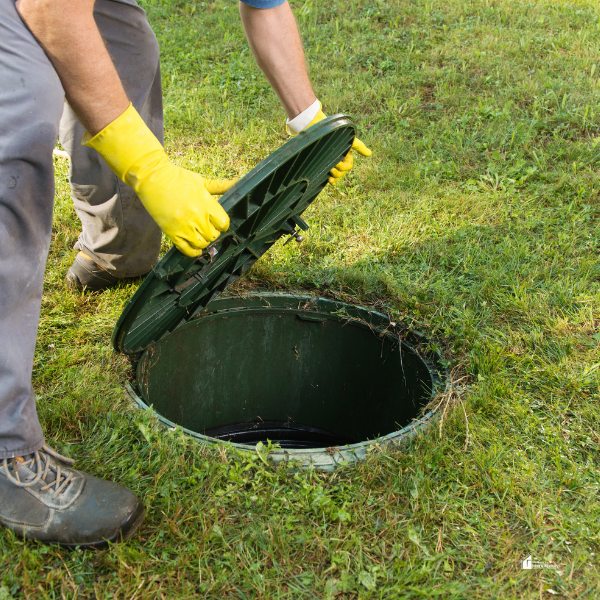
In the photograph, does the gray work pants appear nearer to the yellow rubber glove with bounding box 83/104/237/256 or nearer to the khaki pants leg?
the yellow rubber glove with bounding box 83/104/237/256

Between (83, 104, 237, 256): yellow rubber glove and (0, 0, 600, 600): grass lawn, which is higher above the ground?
(83, 104, 237, 256): yellow rubber glove

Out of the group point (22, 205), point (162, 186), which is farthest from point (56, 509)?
point (162, 186)

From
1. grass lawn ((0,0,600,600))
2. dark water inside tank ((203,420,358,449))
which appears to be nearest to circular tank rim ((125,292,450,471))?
grass lawn ((0,0,600,600))

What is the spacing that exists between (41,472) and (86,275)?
4.53 ft

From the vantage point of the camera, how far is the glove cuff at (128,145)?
174cm

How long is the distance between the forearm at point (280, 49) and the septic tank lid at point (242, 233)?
1.26ft

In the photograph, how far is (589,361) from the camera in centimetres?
Answer: 243

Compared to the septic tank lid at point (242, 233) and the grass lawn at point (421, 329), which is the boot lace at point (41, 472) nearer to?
the grass lawn at point (421, 329)

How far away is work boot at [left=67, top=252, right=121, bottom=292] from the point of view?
285cm

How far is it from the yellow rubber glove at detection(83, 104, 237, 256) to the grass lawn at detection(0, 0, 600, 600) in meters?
0.71

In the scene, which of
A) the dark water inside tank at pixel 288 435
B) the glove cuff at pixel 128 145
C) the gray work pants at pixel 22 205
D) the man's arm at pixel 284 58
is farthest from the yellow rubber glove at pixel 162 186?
the dark water inside tank at pixel 288 435

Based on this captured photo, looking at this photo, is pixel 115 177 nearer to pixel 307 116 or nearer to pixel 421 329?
pixel 307 116

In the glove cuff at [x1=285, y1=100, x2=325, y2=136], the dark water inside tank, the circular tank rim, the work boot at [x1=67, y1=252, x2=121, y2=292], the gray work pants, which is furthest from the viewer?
the dark water inside tank

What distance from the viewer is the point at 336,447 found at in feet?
6.57
